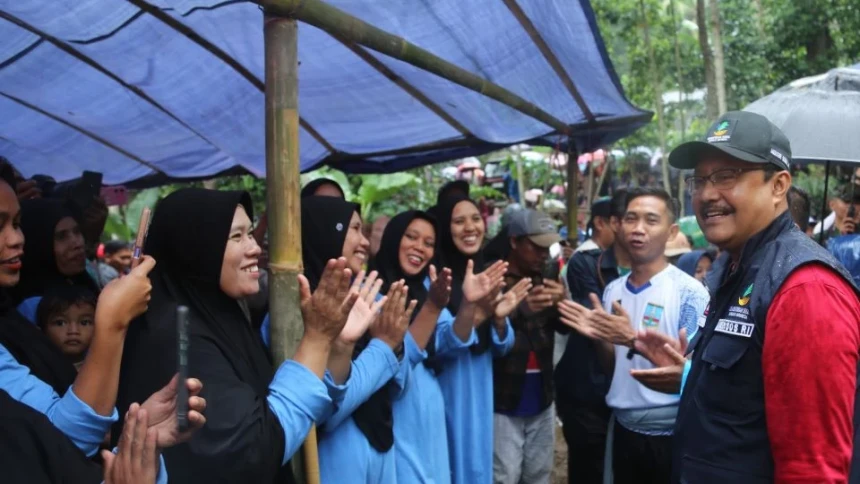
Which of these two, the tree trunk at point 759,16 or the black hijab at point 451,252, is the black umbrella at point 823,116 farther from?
the tree trunk at point 759,16

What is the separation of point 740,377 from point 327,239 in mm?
1856

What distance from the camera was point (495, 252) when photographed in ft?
17.2

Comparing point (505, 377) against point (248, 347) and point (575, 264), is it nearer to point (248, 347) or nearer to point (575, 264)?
point (575, 264)

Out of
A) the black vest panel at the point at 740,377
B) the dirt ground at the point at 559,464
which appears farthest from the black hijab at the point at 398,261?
the dirt ground at the point at 559,464

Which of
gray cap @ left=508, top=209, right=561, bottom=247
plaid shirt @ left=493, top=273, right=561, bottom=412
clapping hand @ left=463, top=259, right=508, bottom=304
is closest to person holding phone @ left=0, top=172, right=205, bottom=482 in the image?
clapping hand @ left=463, top=259, right=508, bottom=304

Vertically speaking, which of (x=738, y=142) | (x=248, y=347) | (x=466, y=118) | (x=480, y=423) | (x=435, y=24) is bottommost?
(x=480, y=423)

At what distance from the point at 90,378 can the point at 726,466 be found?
1798mm

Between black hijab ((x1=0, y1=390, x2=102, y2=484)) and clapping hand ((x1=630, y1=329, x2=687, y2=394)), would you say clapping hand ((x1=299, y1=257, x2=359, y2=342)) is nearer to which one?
black hijab ((x1=0, y1=390, x2=102, y2=484))

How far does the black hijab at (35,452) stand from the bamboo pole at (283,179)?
820mm

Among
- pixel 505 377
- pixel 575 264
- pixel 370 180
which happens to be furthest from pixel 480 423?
pixel 370 180

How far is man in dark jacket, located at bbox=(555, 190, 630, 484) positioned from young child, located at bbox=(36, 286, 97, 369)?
2.63m

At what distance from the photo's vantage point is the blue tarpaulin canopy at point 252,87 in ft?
11.8

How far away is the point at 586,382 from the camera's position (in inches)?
174

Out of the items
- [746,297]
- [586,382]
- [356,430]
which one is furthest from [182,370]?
[586,382]
